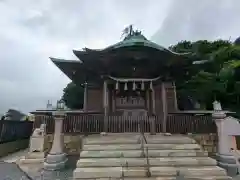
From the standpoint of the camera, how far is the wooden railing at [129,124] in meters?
9.22

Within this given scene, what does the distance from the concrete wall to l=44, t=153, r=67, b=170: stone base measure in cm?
550

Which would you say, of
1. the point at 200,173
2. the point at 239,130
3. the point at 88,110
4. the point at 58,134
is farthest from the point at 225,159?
the point at 88,110

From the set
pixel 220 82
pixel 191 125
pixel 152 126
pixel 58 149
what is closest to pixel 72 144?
pixel 58 149

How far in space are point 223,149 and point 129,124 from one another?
4.06 metres

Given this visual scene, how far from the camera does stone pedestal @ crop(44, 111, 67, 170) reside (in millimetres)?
7693

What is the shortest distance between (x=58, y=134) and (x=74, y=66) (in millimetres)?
4348

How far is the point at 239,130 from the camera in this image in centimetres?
816

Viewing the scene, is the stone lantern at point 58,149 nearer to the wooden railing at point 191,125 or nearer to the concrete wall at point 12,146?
the wooden railing at point 191,125

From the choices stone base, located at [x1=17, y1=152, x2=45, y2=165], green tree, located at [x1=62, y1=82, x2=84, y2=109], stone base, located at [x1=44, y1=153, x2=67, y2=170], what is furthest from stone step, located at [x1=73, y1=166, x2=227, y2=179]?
green tree, located at [x1=62, y1=82, x2=84, y2=109]

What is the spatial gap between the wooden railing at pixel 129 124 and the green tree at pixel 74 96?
61.5ft

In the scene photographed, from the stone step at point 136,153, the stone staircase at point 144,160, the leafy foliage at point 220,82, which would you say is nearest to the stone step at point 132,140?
the stone staircase at point 144,160

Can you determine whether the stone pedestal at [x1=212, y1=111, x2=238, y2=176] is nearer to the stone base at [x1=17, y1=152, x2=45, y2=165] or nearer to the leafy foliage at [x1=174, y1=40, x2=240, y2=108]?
the leafy foliage at [x1=174, y1=40, x2=240, y2=108]

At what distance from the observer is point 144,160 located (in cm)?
671

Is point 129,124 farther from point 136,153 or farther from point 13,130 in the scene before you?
point 13,130
